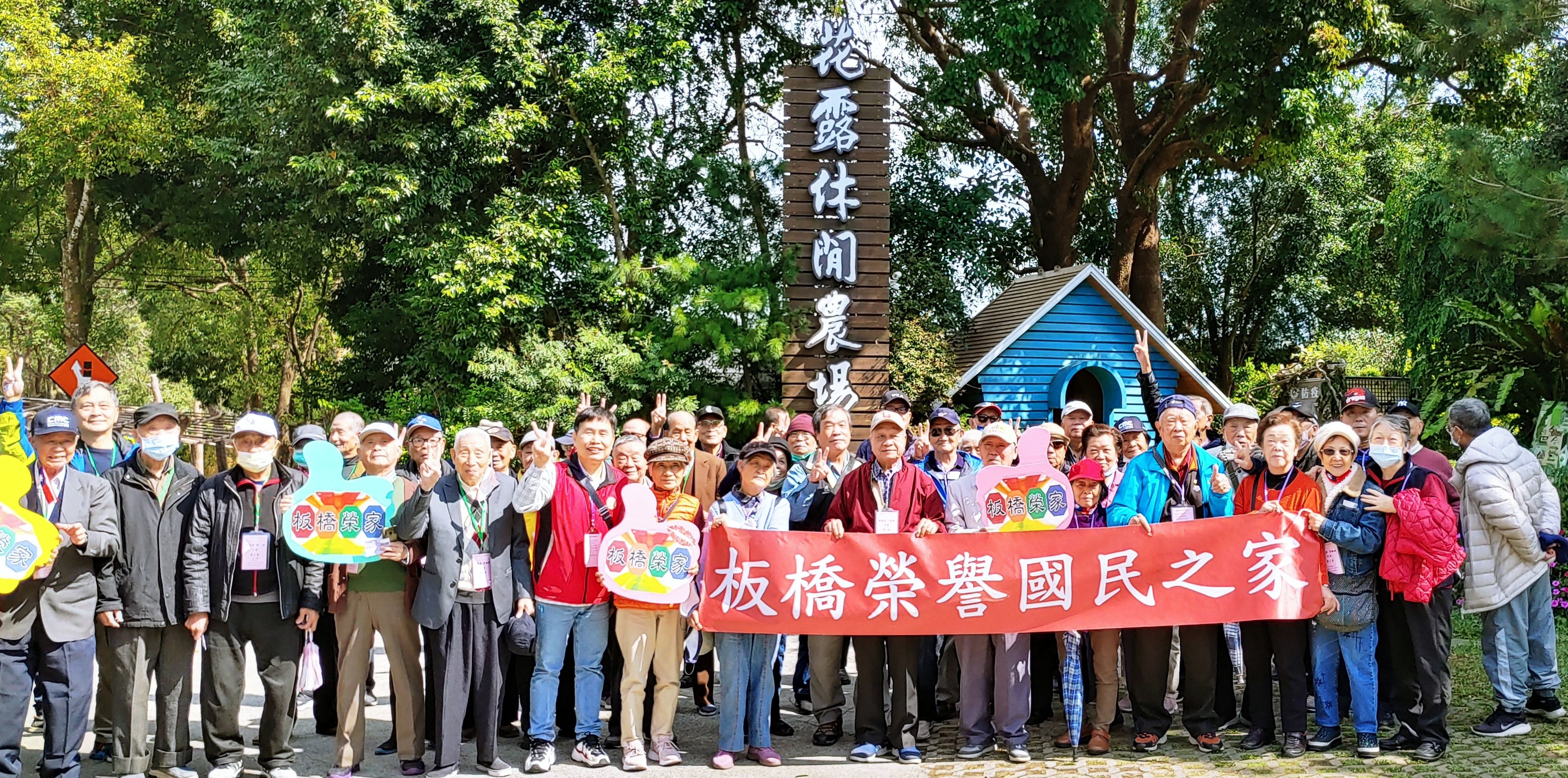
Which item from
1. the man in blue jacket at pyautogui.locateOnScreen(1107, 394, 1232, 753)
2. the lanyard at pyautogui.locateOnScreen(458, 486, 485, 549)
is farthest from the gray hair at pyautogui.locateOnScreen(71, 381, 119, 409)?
the man in blue jacket at pyautogui.locateOnScreen(1107, 394, 1232, 753)

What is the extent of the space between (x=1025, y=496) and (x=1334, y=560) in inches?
65.9

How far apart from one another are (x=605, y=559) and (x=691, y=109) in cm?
1458

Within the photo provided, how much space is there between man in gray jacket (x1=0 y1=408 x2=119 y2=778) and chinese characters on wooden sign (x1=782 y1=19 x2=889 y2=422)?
32.9ft

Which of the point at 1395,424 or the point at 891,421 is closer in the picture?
the point at 1395,424

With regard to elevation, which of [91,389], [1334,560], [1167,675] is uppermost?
[91,389]

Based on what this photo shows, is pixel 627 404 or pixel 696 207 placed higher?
pixel 696 207

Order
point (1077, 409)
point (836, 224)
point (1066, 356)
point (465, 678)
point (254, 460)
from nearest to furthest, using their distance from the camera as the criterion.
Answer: point (254, 460) < point (465, 678) < point (1077, 409) < point (836, 224) < point (1066, 356)

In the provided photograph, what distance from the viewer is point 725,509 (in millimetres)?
Result: 6832

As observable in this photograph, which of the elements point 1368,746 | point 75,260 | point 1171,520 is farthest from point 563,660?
point 75,260

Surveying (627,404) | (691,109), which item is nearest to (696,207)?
(691,109)

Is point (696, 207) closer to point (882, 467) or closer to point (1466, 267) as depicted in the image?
point (1466, 267)

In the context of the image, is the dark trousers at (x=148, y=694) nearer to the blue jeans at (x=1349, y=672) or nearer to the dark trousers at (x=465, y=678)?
the dark trousers at (x=465, y=678)

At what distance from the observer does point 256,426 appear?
6.30 m

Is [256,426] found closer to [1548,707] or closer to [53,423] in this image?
[53,423]
